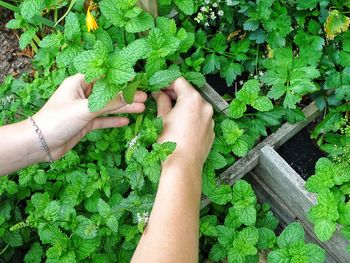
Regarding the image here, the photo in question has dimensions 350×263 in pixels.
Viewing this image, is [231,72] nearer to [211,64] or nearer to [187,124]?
[211,64]

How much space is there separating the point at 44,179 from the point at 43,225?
20 cm

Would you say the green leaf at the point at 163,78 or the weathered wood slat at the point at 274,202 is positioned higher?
the green leaf at the point at 163,78

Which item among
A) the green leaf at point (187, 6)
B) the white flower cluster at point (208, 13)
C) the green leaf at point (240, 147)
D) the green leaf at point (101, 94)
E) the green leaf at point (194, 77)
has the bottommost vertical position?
the green leaf at point (240, 147)

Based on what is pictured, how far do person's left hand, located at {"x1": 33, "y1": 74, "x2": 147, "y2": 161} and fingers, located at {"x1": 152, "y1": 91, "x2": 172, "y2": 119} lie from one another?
79 millimetres

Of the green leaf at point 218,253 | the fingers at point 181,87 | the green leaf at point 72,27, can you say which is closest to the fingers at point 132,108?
the fingers at point 181,87

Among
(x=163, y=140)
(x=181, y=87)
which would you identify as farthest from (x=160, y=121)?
(x=181, y=87)

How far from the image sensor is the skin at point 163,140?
4.89 ft

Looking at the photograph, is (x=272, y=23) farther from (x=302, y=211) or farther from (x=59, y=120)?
(x=59, y=120)

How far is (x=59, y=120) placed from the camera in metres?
1.70

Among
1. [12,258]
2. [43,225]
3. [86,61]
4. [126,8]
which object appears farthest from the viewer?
[12,258]

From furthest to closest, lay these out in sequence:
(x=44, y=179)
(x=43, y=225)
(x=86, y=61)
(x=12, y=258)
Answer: (x=12, y=258) → (x=44, y=179) → (x=43, y=225) → (x=86, y=61)

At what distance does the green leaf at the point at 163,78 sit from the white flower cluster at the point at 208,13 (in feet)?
1.21

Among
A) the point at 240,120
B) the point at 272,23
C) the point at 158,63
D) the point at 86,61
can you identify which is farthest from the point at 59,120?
the point at 272,23

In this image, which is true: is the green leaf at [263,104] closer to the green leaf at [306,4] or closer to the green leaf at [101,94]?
the green leaf at [306,4]
